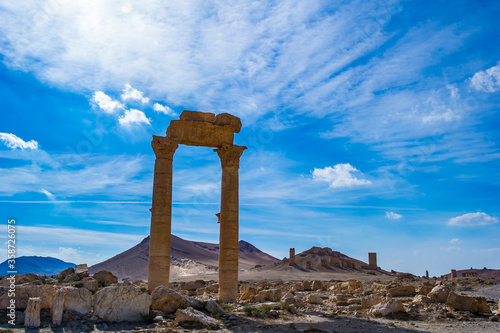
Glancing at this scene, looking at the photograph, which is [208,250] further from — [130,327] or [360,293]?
[130,327]

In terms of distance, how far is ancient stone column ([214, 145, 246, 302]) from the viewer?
1836 cm

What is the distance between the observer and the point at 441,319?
1345 cm

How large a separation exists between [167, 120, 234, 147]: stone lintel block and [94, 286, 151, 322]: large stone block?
770cm

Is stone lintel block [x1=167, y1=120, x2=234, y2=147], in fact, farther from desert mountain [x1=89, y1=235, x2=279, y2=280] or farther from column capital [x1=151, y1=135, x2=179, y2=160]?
desert mountain [x1=89, y1=235, x2=279, y2=280]

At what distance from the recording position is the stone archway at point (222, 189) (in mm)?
Result: 17641

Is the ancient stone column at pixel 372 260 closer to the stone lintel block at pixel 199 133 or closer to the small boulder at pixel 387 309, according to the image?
the stone lintel block at pixel 199 133

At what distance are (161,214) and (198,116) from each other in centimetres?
464

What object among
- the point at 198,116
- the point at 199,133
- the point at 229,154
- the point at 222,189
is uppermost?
the point at 198,116

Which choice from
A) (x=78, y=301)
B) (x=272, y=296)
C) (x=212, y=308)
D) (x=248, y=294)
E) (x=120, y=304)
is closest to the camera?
(x=78, y=301)

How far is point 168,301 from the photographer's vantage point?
44.0 ft

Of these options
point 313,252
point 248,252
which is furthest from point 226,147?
point 248,252

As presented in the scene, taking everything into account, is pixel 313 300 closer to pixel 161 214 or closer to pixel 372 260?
pixel 161 214

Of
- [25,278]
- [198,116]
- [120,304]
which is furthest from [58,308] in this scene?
[198,116]

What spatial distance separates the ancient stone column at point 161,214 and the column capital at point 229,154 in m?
2.16
